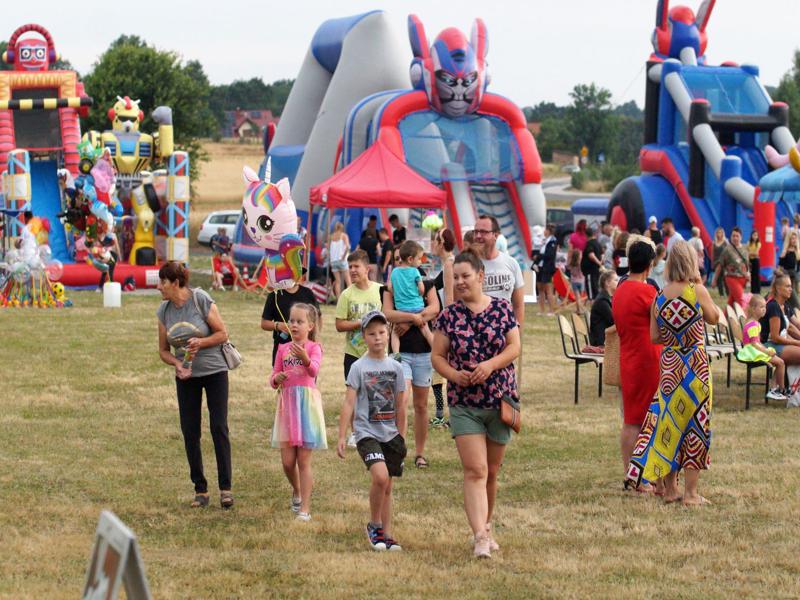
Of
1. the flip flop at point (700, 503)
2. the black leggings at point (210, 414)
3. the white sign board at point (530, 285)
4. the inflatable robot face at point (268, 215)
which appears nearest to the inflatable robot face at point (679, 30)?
the white sign board at point (530, 285)

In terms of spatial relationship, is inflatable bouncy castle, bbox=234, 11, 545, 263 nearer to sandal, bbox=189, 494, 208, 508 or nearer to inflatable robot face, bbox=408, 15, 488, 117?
inflatable robot face, bbox=408, 15, 488, 117

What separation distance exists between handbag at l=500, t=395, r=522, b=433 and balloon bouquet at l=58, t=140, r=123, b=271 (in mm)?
17798

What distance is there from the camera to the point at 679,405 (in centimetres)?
874

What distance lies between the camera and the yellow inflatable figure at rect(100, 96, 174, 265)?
27578mm

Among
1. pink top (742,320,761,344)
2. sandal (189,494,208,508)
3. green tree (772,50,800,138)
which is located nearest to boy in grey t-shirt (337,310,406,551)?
sandal (189,494,208,508)

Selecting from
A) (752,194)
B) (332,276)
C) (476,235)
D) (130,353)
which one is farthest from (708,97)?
(476,235)

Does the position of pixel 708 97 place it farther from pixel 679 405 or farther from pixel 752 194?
pixel 679 405

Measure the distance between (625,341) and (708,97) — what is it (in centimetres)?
2128

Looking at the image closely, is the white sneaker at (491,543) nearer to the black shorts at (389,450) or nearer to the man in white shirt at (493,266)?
the black shorts at (389,450)

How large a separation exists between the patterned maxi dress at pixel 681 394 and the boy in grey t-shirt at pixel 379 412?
75.9 inches

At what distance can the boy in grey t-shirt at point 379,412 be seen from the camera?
303 inches

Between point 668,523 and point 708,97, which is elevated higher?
point 708,97

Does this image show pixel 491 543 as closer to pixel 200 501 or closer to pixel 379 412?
pixel 379 412

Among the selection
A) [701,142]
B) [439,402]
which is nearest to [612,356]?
[439,402]
